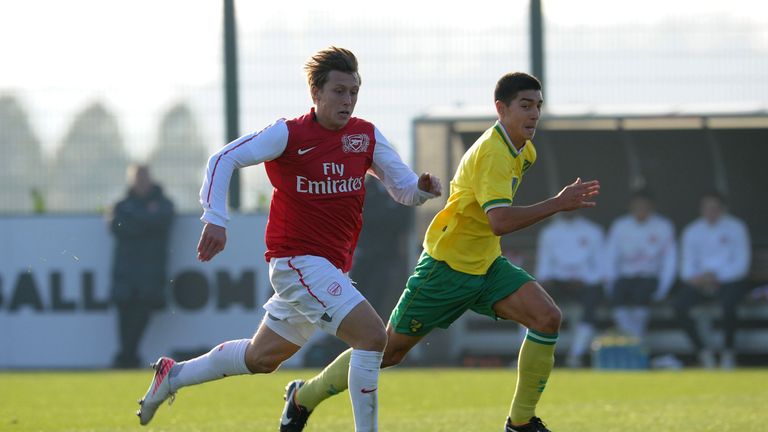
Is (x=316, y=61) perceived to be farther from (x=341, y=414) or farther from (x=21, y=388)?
(x=21, y=388)

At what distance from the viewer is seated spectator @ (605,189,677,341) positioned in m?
16.4

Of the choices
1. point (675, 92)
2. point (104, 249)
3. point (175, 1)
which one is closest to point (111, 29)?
point (175, 1)

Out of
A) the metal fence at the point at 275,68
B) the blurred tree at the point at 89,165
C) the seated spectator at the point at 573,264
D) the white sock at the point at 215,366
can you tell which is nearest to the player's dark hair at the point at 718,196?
the metal fence at the point at 275,68

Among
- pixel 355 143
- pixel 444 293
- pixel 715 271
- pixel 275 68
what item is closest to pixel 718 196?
pixel 715 271

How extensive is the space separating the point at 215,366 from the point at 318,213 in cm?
103

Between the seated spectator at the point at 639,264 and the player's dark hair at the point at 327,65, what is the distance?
9398 mm

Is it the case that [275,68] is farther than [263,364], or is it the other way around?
[275,68]

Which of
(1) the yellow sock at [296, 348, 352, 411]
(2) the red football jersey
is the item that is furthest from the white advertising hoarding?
(2) the red football jersey

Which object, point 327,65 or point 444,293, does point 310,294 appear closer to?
point 444,293

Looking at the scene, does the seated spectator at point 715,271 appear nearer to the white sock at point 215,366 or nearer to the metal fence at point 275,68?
the metal fence at point 275,68

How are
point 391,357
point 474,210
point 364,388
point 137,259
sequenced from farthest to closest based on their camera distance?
point 137,259 < point 391,357 < point 474,210 < point 364,388

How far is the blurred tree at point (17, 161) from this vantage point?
54.3ft

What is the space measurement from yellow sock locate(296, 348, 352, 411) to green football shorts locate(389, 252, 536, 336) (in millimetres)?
421

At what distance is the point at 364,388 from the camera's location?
7.30m
